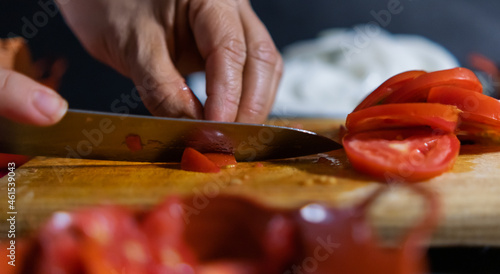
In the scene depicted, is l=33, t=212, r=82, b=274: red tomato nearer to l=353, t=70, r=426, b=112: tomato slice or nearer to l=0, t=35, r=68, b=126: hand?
l=0, t=35, r=68, b=126: hand

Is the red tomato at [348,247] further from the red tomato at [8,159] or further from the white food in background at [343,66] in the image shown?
the white food in background at [343,66]

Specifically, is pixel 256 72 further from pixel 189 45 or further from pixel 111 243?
pixel 111 243

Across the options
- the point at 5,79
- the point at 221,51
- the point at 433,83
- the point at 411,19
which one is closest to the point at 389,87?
the point at 433,83

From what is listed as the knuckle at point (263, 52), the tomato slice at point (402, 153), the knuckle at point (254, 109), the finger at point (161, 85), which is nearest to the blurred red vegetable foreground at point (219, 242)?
the tomato slice at point (402, 153)

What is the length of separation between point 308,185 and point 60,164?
2.95ft

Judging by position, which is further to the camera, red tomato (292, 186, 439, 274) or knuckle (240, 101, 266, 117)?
knuckle (240, 101, 266, 117)

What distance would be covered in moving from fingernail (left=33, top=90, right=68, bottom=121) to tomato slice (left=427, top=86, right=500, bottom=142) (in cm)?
115

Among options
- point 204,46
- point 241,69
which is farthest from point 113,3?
point 241,69

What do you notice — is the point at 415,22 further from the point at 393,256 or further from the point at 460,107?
the point at 393,256

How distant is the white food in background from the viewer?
9.86 feet

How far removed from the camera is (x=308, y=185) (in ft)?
3.90

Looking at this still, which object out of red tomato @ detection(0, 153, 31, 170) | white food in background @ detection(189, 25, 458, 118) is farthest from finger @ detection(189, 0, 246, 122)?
white food in background @ detection(189, 25, 458, 118)

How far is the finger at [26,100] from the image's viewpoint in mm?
1126

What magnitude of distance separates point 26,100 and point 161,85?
1.80ft
